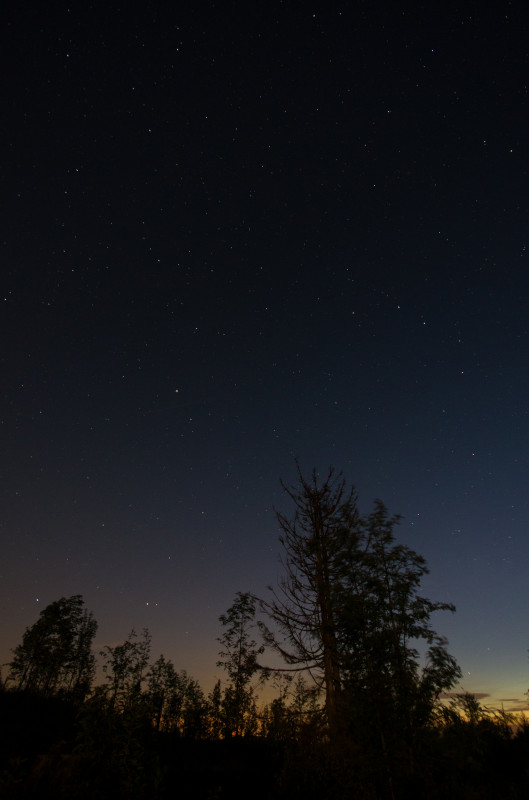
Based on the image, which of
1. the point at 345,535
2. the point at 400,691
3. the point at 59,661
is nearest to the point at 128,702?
the point at 400,691

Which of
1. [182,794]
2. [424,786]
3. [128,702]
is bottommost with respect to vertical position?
[182,794]

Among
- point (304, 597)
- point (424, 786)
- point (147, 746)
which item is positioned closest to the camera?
point (424, 786)

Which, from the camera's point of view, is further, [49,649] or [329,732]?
[49,649]

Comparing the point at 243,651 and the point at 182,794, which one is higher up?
the point at 243,651

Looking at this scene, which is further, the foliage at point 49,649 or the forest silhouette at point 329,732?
the foliage at point 49,649

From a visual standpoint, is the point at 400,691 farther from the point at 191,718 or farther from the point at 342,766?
the point at 191,718

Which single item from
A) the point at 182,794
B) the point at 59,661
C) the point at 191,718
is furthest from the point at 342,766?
the point at 59,661

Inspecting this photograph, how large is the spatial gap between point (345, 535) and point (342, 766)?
669 cm

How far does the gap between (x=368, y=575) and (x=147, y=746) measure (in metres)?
15.1

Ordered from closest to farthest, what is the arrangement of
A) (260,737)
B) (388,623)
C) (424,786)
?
(424,786) < (388,623) < (260,737)

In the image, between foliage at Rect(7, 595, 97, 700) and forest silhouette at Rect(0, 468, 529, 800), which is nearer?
forest silhouette at Rect(0, 468, 529, 800)

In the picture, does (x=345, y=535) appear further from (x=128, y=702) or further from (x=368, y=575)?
(x=128, y=702)

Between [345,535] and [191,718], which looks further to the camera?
[191,718]

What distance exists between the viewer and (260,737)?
2231 centimetres
